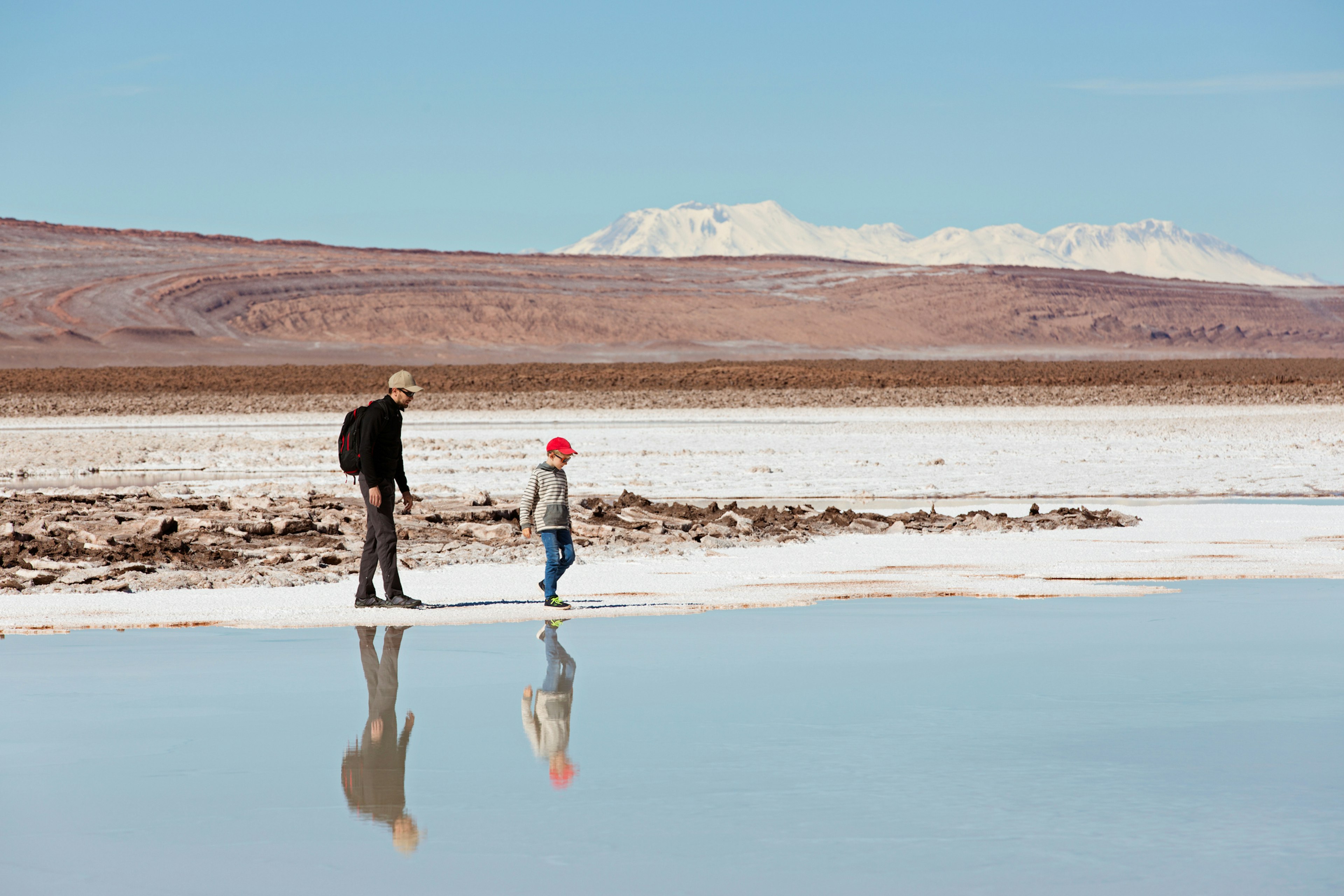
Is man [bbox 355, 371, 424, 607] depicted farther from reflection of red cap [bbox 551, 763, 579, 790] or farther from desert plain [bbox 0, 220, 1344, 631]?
reflection of red cap [bbox 551, 763, 579, 790]

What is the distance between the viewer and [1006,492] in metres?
20.2

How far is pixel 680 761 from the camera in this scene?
19.0 feet

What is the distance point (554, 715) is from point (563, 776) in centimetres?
110

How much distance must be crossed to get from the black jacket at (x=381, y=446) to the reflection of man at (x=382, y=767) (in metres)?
2.14

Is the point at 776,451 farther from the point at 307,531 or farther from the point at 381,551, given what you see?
the point at 381,551

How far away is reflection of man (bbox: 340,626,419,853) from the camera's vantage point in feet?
16.6

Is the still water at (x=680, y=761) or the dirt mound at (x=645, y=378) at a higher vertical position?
the dirt mound at (x=645, y=378)

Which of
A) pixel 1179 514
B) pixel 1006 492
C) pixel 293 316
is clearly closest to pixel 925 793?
pixel 1179 514

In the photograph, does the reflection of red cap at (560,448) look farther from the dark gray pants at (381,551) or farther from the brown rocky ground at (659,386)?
the brown rocky ground at (659,386)

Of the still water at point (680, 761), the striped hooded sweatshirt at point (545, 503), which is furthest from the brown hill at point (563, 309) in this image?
the still water at point (680, 761)

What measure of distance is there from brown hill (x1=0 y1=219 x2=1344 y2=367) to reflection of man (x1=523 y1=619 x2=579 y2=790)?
278 ft

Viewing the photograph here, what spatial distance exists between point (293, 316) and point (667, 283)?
105 ft

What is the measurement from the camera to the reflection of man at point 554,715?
5.71 meters

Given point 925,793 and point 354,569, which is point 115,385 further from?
point 925,793
